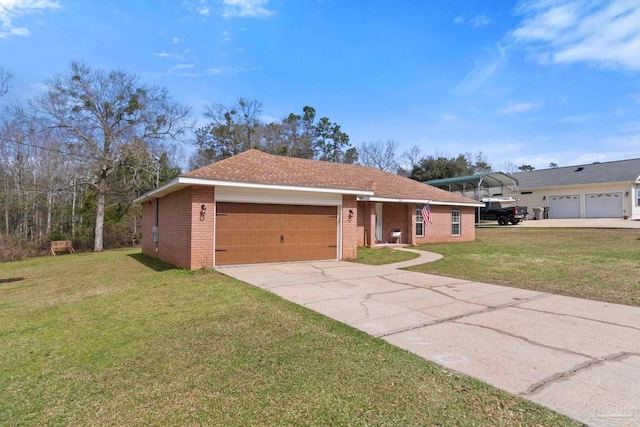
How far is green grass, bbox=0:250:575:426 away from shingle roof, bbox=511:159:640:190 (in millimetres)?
32889

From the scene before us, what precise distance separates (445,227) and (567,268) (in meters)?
10.2

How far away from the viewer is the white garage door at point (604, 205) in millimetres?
27797

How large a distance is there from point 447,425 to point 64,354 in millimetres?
4408

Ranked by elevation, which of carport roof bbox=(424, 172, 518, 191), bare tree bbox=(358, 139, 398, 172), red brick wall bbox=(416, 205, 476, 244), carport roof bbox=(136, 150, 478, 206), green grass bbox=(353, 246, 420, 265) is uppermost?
bare tree bbox=(358, 139, 398, 172)

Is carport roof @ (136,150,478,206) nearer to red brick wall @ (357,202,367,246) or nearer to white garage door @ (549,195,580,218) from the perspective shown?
red brick wall @ (357,202,367,246)

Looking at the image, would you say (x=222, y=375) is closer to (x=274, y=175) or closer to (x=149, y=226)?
(x=274, y=175)

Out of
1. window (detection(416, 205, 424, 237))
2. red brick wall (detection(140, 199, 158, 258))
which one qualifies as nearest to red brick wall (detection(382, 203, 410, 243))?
window (detection(416, 205, 424, 237))

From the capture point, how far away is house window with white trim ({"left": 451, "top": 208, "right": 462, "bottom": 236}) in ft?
67.7

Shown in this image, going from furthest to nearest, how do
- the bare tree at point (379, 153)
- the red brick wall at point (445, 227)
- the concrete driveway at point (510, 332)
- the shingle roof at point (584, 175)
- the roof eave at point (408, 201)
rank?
the bare tree at point (379, 153)
the shingle roof at point (584, 175)
the red brick wall at point (445, 227)
the roof eave at point (408, 201)
the concrete driveway at point (510, 332)

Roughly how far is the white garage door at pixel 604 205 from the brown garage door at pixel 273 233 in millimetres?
27581

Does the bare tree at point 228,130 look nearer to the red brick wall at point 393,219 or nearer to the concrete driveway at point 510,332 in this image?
the red brick wall at point 393,219

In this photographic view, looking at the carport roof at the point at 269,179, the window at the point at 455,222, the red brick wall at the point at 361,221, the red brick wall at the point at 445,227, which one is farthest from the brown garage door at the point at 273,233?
the window at the point at 455,222

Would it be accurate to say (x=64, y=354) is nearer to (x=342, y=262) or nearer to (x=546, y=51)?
(x=342, y=262)

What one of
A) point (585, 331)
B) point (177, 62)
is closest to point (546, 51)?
point (585, 331)
